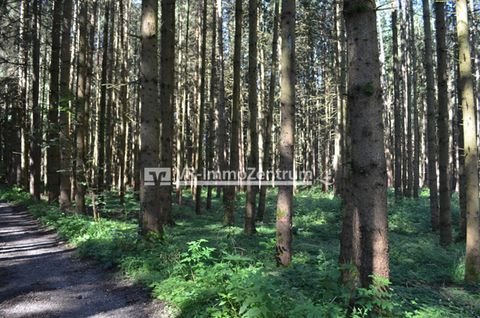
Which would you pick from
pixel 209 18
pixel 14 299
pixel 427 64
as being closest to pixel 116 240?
pixel 14 299

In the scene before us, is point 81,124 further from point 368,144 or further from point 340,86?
point 368,144

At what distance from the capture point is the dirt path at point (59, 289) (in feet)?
19.5

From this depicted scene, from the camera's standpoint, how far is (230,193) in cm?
1464

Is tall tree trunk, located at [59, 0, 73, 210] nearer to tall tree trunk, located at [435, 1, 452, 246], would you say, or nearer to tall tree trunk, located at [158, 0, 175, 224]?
tall tree trunk, located at [158, 0, 175, 224]

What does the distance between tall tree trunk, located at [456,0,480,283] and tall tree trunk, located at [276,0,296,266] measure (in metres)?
3.80

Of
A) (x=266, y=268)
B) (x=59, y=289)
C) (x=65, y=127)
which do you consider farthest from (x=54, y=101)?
(x=266, y=268)

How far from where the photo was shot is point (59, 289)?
7023mm

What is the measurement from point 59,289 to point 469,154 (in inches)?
336

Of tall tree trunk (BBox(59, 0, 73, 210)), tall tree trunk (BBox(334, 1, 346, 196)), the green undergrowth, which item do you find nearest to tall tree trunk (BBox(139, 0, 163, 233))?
the green undergrowth

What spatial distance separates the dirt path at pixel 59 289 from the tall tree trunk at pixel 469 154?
6540mm

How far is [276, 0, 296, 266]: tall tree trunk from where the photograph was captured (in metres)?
8.11

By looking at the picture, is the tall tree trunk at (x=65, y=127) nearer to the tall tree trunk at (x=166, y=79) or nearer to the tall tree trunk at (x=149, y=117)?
the tall tree trunk at (x=166, y=79)

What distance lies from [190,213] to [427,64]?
11129 mm

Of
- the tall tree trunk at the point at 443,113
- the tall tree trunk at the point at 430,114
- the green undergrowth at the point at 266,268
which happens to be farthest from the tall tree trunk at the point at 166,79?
→ the tall tree trunk at the point at 430,114
